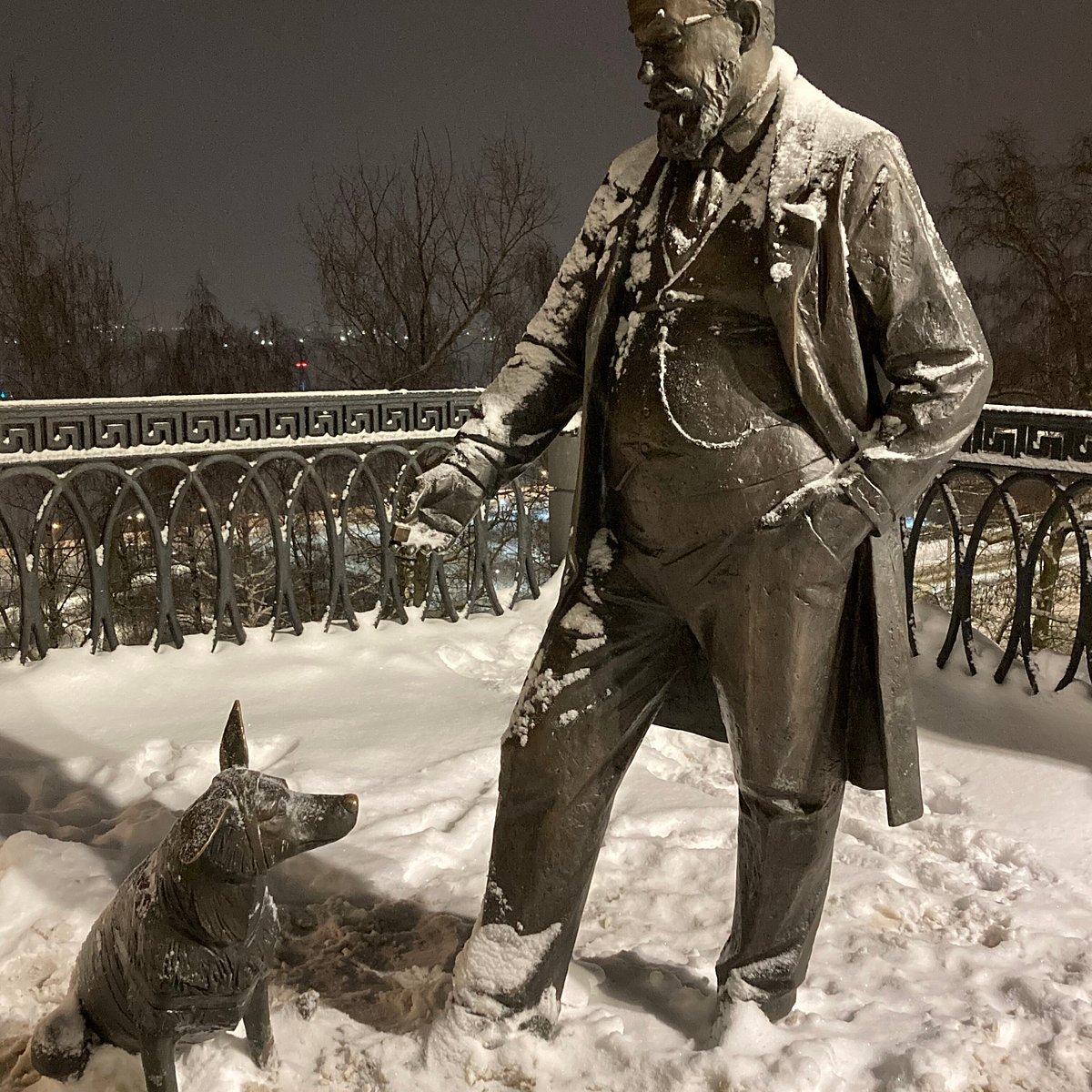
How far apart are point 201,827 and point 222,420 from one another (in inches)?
152

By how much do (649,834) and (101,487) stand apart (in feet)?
42.4

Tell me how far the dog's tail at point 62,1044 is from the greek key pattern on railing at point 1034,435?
13.2 ft

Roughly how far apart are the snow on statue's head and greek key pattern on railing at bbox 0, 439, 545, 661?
91 centimetres

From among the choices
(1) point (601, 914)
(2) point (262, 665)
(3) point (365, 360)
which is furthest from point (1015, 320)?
(1) point (601, 914)

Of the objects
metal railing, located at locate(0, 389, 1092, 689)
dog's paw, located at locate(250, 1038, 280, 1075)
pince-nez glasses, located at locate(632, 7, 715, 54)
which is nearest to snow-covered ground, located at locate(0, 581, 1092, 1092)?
dog's paw, located at locate(250, 1038, 280, 1075)

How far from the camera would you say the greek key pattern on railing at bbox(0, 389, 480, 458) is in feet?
17.4

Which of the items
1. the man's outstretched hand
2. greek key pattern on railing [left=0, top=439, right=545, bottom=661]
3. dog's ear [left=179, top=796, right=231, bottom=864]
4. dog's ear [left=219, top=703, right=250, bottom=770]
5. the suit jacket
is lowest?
greek key pattern on railing [left=0, top=439, right=545, bottom=661]

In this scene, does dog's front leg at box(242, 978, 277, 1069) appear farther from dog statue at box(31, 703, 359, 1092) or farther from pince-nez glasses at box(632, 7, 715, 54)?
pince-nez glasses at box(632, 7, 715, 54)

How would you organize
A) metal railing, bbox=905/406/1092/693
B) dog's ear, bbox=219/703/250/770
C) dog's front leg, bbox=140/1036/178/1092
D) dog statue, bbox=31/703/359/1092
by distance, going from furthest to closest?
metal railing, bbox=905/406/1092/693 → dog's ear, bbox=219/703/250/770 → dog's front leg, bbox=140/1036/178/1092 → dog statue, bbox=31/703/359/1092

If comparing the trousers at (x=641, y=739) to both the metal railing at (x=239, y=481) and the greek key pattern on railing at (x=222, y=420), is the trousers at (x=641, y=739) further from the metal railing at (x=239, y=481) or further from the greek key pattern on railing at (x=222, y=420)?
the greek key pattern on railing at (x=222, y=420)

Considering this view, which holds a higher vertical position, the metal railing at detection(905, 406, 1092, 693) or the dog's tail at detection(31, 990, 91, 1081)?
the metal railing at detection(905, 406, 1092, 693)

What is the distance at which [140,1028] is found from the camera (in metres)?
2.27

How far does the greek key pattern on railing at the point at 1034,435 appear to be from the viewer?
471 centimetres

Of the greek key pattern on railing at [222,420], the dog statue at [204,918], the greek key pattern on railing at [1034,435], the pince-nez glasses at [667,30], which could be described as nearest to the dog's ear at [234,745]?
the dog statue at [204,918]
